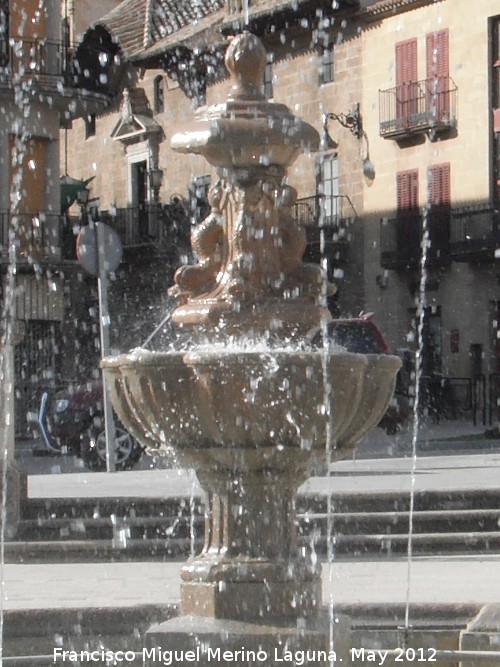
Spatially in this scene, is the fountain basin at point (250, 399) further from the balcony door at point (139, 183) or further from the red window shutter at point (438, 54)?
the balcony door at point (139, 183)

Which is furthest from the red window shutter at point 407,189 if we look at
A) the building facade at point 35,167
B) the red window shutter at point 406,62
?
the building facade at point 35,167

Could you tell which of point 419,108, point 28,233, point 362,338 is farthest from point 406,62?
point 362,338

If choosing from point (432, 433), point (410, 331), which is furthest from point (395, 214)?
point (432, 433)

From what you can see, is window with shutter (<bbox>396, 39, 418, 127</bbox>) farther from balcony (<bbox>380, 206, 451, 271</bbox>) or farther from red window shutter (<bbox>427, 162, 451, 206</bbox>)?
balcony (<bbox>380, 206, 451, 271</bbox>)

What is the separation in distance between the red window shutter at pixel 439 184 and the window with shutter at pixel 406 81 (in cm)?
106

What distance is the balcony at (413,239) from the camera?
1336 inches

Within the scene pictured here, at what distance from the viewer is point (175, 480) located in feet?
50.5

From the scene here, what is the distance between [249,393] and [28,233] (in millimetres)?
26981

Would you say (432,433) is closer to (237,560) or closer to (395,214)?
(395,214)

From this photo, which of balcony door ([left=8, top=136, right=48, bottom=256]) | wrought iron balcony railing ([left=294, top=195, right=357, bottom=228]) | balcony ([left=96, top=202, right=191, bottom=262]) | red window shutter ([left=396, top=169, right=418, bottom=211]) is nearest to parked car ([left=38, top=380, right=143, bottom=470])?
balcony door ([left=8, top=136, right=48, bottom=256])

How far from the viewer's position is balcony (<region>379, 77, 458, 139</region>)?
33688 millimetres

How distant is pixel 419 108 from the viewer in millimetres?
34375

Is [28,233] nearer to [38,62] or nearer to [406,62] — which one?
[38,62]

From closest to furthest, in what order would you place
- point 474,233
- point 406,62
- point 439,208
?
point 474,233
point 439,208
point 406,62
